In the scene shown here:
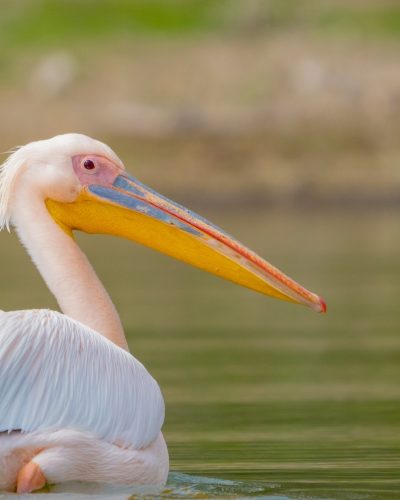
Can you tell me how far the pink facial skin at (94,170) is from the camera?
250 inches

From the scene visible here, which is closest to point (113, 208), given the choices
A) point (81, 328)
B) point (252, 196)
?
point (81, 328)

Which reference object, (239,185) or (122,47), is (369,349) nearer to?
(239,185)

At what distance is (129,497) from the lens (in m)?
5.64

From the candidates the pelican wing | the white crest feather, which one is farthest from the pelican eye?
the pelican wing

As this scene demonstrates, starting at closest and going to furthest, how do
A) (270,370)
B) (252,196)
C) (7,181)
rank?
(7,181), (270,370), (252,196)

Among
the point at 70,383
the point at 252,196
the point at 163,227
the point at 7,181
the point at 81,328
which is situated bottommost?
the point at 70,383

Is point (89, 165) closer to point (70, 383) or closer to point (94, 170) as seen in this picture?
point (94, 170)

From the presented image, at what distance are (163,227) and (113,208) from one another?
22 centimetres

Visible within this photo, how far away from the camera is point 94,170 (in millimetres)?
6387

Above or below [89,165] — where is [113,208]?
below

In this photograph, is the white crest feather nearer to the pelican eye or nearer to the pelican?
the pelican

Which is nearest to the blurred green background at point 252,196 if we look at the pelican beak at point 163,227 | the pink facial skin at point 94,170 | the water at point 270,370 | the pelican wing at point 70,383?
the water at point 270,370

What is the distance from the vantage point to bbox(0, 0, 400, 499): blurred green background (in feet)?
24.1

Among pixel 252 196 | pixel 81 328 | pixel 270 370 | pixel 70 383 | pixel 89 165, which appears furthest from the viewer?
pixel 252 196
